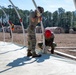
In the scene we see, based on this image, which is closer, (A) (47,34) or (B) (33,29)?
(B) (33,29)

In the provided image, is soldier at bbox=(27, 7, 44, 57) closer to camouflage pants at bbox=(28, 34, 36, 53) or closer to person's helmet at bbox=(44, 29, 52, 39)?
camouflage pants at bbox=(28, 34, 36, 53)

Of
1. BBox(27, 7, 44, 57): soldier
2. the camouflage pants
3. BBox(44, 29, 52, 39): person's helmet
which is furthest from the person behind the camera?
BBox(44, 29, 52, 39): person's helmet

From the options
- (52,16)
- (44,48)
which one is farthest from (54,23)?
(44,48)

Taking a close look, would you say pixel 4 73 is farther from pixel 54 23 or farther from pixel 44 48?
pixel 54 23

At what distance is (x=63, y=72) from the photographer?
4730 millimetres

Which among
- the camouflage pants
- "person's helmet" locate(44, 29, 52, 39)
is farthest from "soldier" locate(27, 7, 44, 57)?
"person's helmet" locate(44, 29, 52, 39)

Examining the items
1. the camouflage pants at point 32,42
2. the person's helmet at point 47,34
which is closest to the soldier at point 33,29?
the camouflage pants at point 32,42

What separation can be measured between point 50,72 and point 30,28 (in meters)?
2.50

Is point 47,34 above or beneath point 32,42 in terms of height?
above

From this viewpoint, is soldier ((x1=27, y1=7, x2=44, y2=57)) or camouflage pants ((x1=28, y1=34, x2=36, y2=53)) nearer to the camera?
soldier ((x1=27, y1=7, x2=44, y2=57))

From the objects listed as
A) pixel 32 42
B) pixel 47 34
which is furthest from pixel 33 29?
pixel 47 34

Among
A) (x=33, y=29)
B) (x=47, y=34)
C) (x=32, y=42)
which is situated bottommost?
(x=32, y=42)

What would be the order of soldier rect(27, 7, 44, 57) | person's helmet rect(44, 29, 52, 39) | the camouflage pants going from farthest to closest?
person's helmet rect(44, 29, 52, 39)
the camouflage pants
soldier rect(27, 7, 44, 57)

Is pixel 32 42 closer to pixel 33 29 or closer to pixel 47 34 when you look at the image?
pixel 33 29
